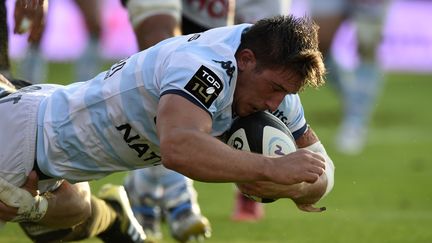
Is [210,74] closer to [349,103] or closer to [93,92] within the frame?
[93,92]

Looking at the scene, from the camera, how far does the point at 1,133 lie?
528cm

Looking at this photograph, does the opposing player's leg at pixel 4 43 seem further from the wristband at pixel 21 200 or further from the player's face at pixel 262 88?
the player's face at pixel 262 88

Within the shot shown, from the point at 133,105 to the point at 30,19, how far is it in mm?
1150

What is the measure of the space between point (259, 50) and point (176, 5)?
6.93 ft

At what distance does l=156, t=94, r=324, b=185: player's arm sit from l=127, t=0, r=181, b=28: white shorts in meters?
2.33

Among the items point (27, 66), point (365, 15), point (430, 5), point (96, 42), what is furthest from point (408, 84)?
point (27, 66)

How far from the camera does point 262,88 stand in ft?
15.9

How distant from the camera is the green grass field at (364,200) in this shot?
7265 millimetres

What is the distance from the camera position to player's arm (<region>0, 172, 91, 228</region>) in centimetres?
532

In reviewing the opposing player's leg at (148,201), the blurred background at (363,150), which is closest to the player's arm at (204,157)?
the blurred background at (363,150)

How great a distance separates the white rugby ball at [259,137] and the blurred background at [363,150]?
72.5 inches

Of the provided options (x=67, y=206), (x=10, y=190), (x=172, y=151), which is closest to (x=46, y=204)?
(x=67, y=206)

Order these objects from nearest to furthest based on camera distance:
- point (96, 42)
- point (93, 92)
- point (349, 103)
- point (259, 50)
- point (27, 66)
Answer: point (259, 50) < point (93, 92) < point (27, 66) < point (96, 42) < point (349, 103)

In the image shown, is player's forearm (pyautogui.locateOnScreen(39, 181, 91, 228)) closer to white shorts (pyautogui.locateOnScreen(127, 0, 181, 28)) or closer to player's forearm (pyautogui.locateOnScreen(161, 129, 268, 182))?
player's forearm (pyautogui.locateOnScreen(161, 129, 268, 182))
